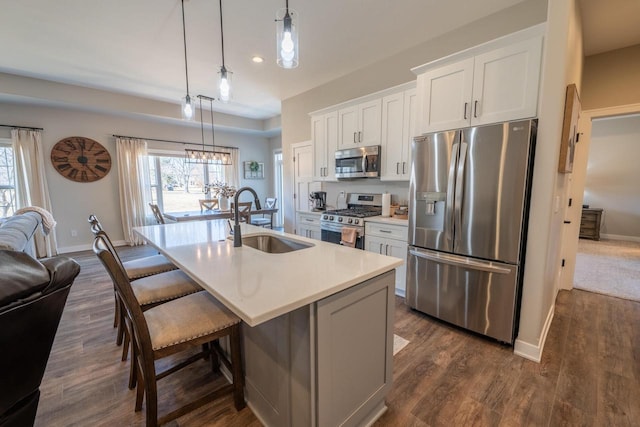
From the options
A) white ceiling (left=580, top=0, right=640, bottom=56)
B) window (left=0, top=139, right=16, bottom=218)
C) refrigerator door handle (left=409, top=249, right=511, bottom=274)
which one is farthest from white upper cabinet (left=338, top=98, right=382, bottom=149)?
window (left=0, top=139, right=16, bottom=218)

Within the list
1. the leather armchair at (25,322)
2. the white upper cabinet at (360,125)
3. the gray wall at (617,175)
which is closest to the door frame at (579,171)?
the white upper cabinet at (360,125)

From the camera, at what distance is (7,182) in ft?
14.7

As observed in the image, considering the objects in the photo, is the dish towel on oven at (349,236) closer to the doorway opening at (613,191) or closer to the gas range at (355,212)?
the gas range at (355,212)

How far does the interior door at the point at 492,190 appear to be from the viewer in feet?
6.27

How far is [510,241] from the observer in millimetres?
1981

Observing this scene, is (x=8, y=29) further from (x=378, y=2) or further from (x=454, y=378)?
(x=454, y=378)

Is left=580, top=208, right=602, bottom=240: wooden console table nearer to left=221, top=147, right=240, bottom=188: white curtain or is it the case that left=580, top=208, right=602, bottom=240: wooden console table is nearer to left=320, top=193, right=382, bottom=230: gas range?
left=320, top=193, right=382, bottom=230: gas range

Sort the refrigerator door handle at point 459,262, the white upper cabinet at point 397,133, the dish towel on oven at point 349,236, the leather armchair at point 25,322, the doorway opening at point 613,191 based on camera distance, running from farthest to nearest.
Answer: the doorway opening at point 613,191, the dish towel on oven at point 349,236, the white upper cabinet at point 397,133, the refrigerator door handle at point 459,262, the leather armchair at point 25,322

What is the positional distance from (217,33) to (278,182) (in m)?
4.95

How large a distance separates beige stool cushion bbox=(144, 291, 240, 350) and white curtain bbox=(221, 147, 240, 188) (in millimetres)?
5551

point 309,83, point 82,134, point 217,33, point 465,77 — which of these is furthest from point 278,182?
point 465,77

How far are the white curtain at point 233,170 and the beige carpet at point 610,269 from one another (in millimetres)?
6668

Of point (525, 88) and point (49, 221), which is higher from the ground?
point (525, 88)

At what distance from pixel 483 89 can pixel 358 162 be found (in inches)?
65.0
